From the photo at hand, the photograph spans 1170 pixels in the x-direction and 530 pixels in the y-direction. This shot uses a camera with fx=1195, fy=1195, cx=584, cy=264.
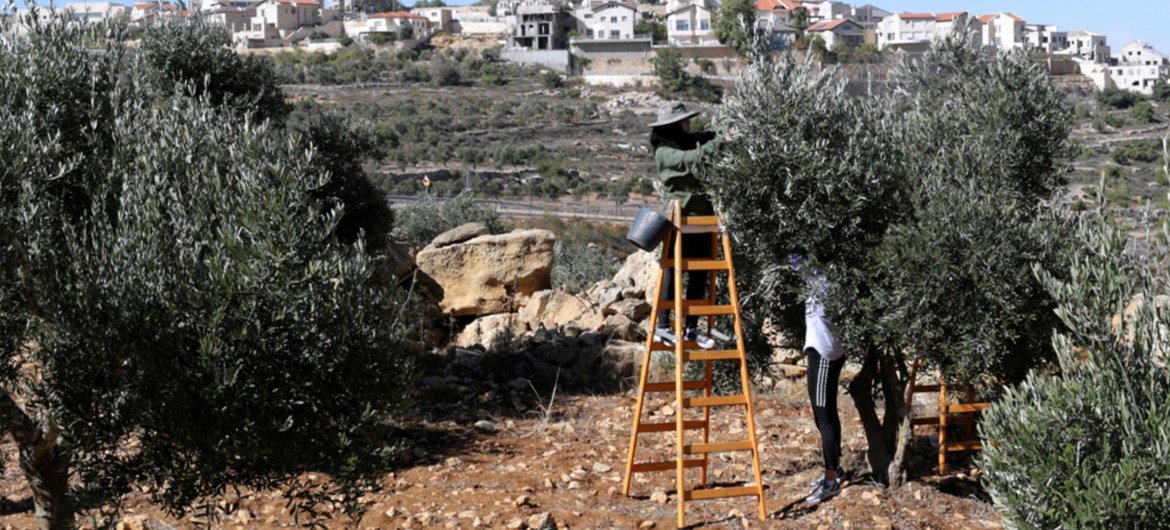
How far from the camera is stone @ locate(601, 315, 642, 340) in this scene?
12.8m

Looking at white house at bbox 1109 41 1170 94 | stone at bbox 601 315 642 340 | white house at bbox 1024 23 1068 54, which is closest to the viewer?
stone at bbox 601 315 642 340

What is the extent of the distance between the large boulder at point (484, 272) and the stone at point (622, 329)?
2506 millimetres

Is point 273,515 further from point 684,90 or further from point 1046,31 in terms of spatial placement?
point 1046,31

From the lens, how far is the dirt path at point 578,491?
7.60 metres

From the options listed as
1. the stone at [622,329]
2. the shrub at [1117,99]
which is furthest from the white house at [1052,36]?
the stone at [622,329]

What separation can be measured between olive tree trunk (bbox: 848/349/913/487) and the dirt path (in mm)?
154

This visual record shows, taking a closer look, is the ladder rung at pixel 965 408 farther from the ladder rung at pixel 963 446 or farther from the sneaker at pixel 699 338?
the sneaker at pixel 699 338

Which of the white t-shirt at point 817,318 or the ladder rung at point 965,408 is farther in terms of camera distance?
the ladder rung at point 965,408

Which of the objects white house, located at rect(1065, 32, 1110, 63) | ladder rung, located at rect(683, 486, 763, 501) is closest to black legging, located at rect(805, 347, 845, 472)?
ladder rung, located at rect(683, 486, 763, 501)

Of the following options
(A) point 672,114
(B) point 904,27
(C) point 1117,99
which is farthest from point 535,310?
(B) point 904,27

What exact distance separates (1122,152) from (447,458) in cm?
4345

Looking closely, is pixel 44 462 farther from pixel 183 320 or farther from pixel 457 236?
pixel 457 236

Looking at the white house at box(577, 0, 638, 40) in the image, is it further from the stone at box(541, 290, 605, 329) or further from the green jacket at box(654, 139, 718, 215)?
the green jacket at box(654, 139, 718, 215)

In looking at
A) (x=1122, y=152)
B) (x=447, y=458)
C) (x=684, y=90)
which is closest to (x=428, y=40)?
(x=684, y=90)
